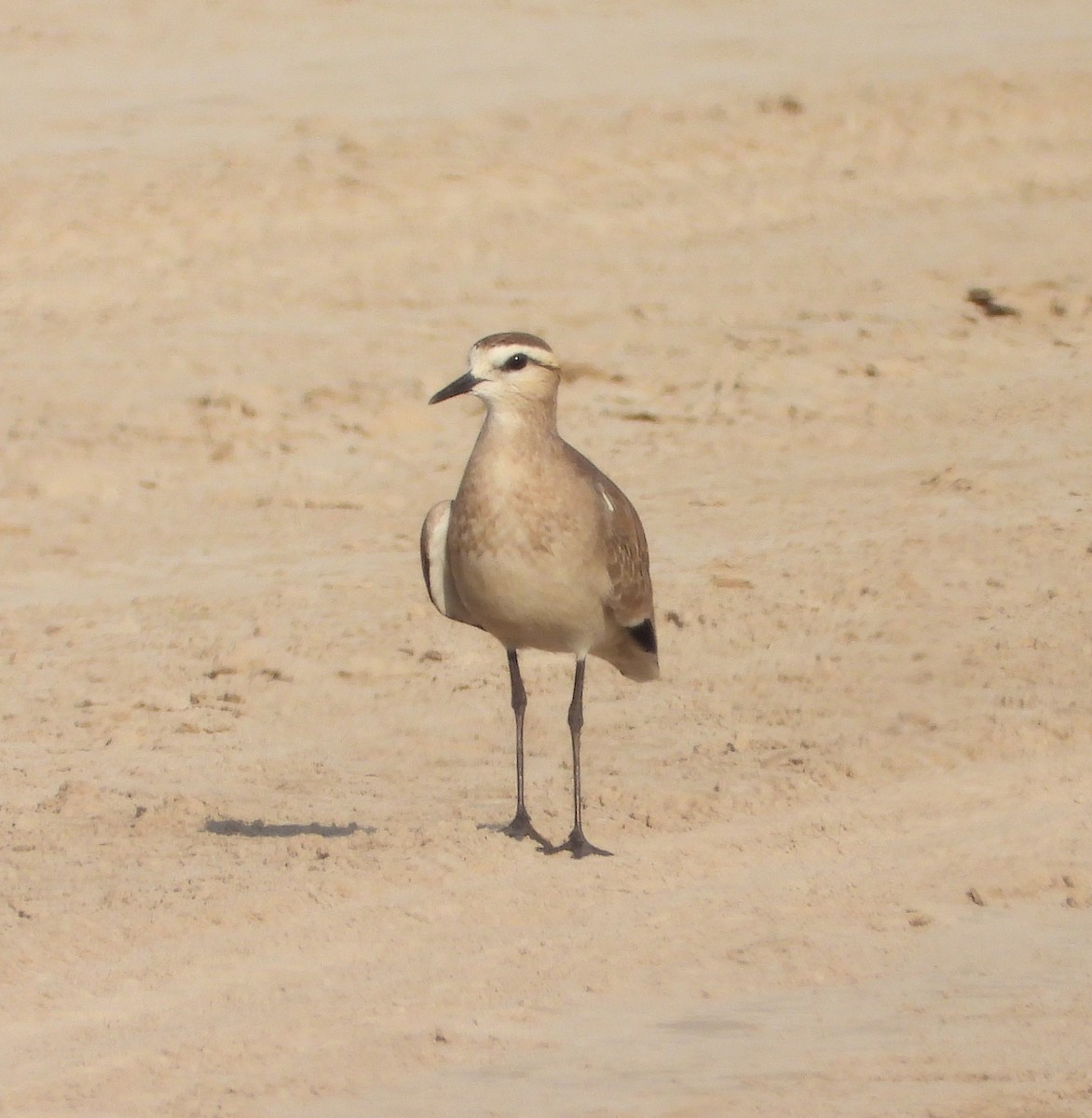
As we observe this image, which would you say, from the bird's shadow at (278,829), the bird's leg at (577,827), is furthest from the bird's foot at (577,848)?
the bird's shadow at (278,829)

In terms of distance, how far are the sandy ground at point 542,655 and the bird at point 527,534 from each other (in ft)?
2.41

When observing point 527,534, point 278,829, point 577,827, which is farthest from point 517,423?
point 278,829

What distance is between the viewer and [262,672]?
398 inches

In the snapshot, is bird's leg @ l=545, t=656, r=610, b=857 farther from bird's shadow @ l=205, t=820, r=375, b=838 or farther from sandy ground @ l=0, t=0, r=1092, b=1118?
bird's shadow @ l=205, t=820, r=375, b=838

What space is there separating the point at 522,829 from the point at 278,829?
2.88 ft

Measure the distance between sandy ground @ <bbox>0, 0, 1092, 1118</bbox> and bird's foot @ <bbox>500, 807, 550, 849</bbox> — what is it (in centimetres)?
9

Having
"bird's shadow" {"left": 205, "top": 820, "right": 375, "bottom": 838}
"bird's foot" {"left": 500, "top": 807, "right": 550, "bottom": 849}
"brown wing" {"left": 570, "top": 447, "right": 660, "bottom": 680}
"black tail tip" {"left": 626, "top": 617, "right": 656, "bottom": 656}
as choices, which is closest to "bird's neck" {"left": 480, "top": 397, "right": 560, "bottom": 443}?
"brown wing" {"left": 570, "top": 447, "right": 660, "bottom": 680}

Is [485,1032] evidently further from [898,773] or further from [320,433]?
[320,433]

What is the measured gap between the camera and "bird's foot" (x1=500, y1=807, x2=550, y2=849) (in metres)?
7.59

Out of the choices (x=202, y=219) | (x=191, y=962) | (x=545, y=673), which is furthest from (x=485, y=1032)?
(x=202, y=219)

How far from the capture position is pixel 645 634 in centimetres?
790

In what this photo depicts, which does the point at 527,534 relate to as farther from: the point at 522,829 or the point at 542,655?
the point at 542,655

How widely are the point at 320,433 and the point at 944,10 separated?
905 cm

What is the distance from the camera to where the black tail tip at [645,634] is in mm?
7849
